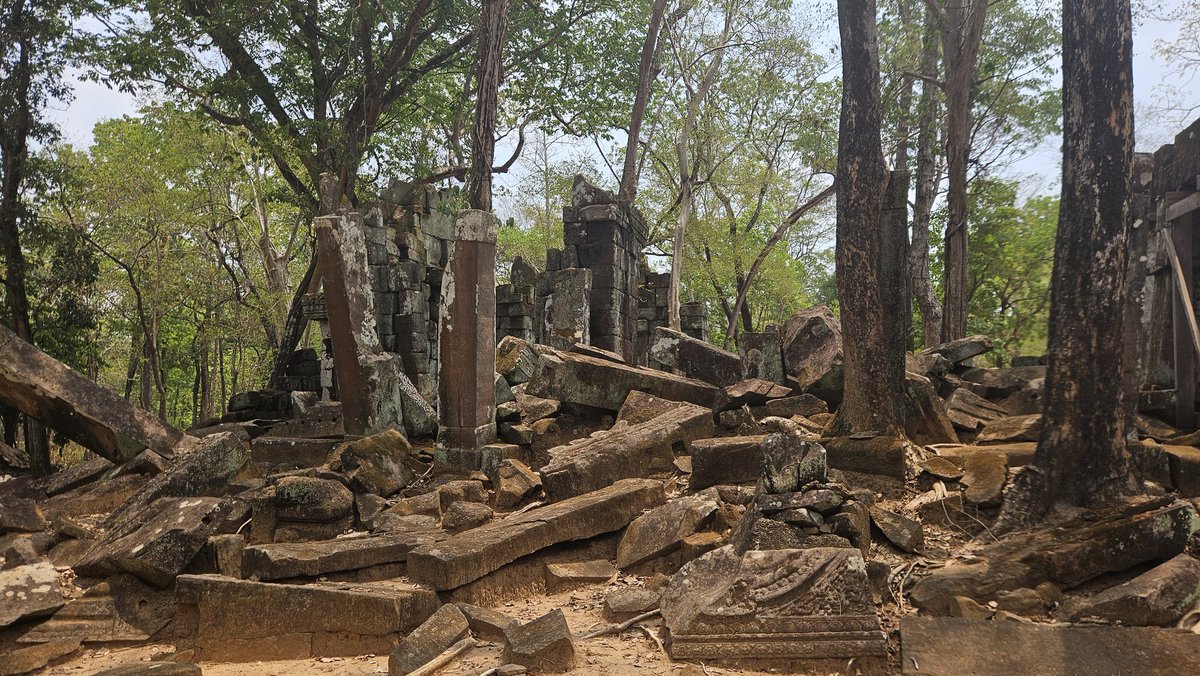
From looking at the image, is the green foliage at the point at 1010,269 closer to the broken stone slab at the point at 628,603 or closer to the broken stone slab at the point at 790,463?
the broken stone slab at the point at 790,463

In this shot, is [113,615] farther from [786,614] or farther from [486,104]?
[486,104]

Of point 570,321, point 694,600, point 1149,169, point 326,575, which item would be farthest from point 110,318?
point 1149,169

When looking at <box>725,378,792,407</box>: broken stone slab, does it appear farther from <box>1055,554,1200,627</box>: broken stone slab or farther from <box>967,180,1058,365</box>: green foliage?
<box>967,180,1058,365</box>: green foliage

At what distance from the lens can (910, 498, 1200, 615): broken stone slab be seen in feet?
13.5

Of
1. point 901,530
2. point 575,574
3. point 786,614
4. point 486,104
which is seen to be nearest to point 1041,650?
point 786,614

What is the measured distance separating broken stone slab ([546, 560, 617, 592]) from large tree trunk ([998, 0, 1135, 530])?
8.80ft

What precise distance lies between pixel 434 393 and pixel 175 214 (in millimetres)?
10857

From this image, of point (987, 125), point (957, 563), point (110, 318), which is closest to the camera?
point (957, 563)

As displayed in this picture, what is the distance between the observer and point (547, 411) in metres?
9.17

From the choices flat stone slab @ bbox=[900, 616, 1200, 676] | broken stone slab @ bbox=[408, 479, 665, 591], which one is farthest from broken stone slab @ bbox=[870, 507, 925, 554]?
broken stone slab @ bbox=[408, 479, 665, 591]

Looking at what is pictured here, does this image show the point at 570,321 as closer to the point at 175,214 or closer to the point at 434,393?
the point at 434,393

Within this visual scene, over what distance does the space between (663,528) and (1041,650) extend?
253 cm

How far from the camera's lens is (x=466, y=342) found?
26.4 feet

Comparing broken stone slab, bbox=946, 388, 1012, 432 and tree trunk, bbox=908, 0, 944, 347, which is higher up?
tree trunk, bbox=908, 0, 944, 347
